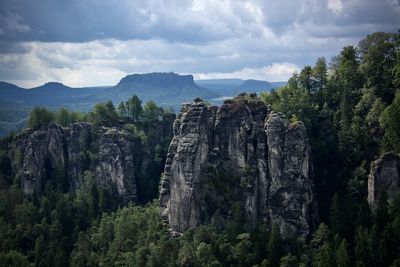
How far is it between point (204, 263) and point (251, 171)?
15.9 metres

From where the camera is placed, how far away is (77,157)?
10794cm

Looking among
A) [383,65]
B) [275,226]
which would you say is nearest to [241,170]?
[275,226]

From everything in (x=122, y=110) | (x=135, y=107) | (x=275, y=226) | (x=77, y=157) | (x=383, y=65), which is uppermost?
(x=383, y=65)

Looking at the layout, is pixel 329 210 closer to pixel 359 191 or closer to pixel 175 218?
pixel 359 191

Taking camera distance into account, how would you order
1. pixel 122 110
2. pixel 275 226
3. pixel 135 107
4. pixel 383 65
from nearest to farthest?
pixel 275 226 → pixel 383 65 → pixel 135 107 → pixel 122 110

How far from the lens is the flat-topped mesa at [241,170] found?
7756cm

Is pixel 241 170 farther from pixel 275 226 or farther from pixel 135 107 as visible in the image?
pixel 135 107

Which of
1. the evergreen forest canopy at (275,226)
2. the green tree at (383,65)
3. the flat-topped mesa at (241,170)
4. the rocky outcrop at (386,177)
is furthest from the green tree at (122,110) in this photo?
the rocky outcrop at (386,177)

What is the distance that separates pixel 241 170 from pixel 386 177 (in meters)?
20.6

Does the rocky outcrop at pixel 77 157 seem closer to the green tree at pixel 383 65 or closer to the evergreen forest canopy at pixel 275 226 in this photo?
the evergreen forest canopy at pixel 275 226

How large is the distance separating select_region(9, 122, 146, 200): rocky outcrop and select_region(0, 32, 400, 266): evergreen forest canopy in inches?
115

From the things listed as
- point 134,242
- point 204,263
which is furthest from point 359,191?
point 134,242

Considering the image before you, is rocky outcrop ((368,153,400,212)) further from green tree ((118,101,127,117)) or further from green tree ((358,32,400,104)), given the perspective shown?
green tree ((118,101,127,117))

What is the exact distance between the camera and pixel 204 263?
72.1 meters
